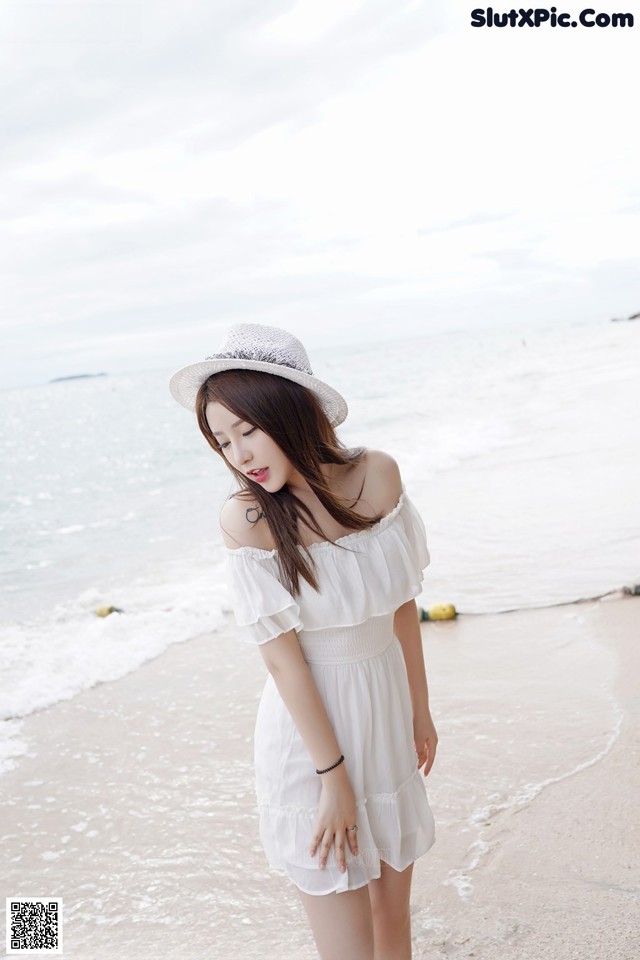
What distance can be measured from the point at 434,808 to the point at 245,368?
8.53 ft

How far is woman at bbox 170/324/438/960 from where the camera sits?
214cm

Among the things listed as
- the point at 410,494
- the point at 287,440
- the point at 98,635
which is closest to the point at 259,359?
the point at 287,440

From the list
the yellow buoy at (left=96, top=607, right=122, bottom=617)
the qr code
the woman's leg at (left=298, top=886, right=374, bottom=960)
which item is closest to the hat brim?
the woman's leg at (left=298, top=886, right=374, bottom=960)

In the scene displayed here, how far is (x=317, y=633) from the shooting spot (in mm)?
2238

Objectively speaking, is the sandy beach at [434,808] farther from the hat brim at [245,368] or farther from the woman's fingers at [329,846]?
the hat brim at [245,368]

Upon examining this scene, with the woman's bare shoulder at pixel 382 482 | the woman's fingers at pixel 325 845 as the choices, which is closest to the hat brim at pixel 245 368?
the woman's bare shoulder at pixel 382 482

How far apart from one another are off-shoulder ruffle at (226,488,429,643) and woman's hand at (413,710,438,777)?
0.42 m

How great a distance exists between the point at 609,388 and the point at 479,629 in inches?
691

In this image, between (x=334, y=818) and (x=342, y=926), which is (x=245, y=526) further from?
(x=342, y=926)

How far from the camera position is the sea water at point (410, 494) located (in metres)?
7.05

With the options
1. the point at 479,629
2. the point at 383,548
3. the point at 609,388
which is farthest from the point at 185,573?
the point at 609,388

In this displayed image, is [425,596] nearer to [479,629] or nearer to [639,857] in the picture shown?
[479,629]

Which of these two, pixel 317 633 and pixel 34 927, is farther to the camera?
pixel 34 927

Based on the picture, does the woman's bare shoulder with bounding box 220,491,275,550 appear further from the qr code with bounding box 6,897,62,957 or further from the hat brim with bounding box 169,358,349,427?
the qr code with bounding box 6,897,62,957
